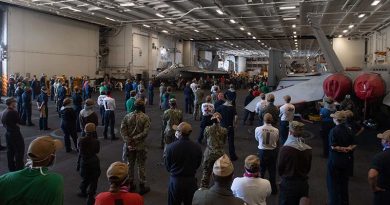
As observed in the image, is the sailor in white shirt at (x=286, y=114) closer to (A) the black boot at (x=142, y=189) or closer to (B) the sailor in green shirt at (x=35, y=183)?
(A) the black boot at (x=142, y=189)

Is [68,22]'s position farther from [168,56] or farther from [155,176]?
[155,176]

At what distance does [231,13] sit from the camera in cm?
2369

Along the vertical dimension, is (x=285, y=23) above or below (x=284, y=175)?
above

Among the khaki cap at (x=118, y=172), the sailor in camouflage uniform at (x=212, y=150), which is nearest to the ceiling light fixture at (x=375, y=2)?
the sailor in camouflage uniform at (x=212, y=150)

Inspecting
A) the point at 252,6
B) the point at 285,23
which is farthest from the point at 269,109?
the point at 285,23

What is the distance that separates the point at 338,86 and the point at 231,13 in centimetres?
1585

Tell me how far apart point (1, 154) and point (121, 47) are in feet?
80.5

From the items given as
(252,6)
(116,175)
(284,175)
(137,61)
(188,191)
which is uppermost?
(252,6)

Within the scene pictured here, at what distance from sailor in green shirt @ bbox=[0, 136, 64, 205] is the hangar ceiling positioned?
1529 centimetres

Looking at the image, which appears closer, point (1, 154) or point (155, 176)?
point (155, 176)

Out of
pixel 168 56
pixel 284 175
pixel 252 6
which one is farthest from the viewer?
pixel 168 56

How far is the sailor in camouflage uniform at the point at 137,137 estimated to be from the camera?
599cm

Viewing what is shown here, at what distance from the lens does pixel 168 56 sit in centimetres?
3959

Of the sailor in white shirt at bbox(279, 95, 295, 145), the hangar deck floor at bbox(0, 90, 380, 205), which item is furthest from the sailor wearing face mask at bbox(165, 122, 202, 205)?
the sailor in white shirt at bbox(279, 95, 295, 145)
